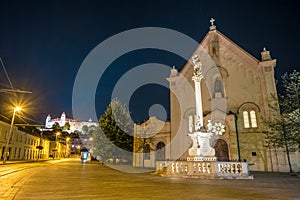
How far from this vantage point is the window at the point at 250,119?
21.4m

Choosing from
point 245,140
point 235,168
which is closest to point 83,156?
point 245,140

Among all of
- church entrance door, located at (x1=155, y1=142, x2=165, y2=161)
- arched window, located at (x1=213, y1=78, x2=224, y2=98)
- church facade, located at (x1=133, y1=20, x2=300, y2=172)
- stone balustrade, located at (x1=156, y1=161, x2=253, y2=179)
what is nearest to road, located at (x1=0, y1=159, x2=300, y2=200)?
stone balustrade, located at (x1=156, y1=161, x2=253, y2=179)

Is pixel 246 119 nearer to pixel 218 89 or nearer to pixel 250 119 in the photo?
pixel 250 119

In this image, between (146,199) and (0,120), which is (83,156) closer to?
(0,120)

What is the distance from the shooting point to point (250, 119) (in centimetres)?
2169

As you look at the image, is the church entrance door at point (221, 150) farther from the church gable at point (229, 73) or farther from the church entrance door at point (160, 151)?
the church entrance door at point (160, 151)

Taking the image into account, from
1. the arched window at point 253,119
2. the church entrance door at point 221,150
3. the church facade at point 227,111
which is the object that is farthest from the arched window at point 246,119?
the church entrance door at point 221,150

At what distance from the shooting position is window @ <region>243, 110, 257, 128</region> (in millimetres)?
21375

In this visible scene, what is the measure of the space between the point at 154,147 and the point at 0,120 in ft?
88.4

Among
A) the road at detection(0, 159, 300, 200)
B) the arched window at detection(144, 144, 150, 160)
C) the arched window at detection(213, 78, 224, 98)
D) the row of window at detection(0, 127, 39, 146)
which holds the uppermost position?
the arched window at detection(213, 78, 224, 98)

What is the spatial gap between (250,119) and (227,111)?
2.49 meters

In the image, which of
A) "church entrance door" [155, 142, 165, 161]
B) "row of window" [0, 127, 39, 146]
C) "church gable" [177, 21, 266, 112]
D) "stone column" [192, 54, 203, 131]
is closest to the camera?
"stone column" [192, 54, 203, 131]

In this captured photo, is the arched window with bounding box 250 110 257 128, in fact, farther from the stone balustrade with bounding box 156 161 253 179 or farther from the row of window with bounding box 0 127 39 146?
the row of window with bounding box 0 127 39 146

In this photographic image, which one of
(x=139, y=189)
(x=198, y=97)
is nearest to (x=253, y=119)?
(x=198, y=97)
